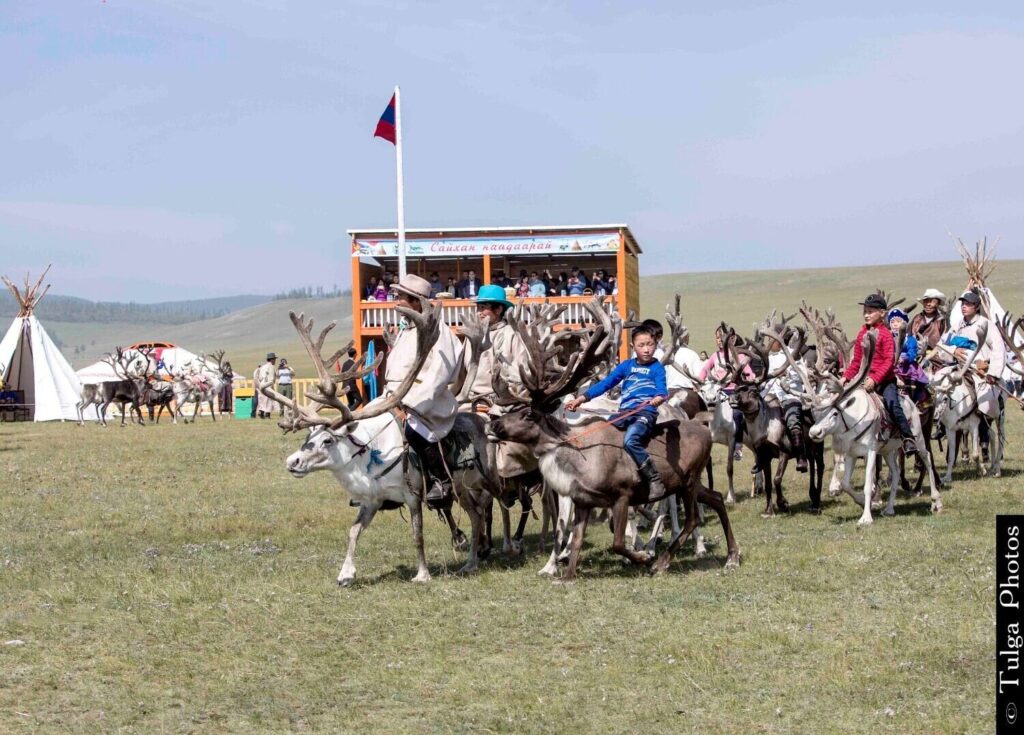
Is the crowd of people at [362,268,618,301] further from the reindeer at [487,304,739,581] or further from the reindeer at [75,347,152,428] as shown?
the reindeer at [487,304,739,581]

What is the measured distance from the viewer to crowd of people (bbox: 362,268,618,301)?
32.8 m

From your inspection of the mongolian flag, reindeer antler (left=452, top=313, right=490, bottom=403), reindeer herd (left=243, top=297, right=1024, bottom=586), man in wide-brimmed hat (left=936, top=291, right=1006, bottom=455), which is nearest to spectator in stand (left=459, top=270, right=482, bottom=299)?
the mongolian flag

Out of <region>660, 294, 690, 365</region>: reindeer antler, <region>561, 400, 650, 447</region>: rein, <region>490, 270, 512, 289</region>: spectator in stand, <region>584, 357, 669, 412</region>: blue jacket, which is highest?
<region>490, 270, 512, 289</region>: spectator in stand

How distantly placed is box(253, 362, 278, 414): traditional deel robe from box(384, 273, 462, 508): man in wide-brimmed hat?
69.8 feet

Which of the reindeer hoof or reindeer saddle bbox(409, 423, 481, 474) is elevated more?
reindeer saddle bbox(409, 423, 481, 474)

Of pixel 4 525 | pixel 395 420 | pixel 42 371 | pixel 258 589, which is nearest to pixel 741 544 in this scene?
pixel 395 420

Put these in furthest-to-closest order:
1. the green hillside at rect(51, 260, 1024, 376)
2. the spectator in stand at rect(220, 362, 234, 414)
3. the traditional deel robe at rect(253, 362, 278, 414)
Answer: the green hillside at rect(51, 260, 1024, 376) < the spectator in stand at rect(220, 362, 234, 414) < the traditional deel robe at rect(253, 362, 278, 414)

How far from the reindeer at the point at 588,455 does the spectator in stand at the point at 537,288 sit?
20530 millimetres

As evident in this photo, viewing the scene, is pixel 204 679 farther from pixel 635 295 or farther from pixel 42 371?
pixel 42 371

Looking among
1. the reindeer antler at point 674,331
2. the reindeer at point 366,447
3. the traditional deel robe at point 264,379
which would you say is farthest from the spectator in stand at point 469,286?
the reindeer at point 366,447

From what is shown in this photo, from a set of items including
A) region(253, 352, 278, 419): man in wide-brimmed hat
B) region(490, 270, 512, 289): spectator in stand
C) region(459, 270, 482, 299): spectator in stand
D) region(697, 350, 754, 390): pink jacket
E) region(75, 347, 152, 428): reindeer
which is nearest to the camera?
region(697, 350, 754, 390): pink jacket

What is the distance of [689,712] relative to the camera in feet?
23.9

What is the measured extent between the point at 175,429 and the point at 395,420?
2565 centimetres

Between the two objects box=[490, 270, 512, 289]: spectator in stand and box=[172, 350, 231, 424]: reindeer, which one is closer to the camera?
box=[490, 270, 512, 289]: spectator in stand
